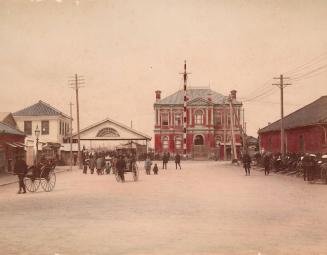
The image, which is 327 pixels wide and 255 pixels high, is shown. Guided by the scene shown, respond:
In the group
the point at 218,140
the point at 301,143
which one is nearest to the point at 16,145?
the point at 301,143

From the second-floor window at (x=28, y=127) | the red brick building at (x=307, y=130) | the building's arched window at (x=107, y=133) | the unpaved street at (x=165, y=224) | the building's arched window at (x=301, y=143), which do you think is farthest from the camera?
the building's arched window at (x=107, y=133)

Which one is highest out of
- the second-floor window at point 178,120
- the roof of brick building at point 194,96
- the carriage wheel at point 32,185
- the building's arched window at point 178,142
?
the roof of brick building at point 194,96

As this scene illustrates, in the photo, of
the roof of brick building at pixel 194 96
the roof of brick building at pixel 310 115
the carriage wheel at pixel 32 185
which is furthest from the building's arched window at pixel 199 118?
the carriage wheel at pixel 32 185

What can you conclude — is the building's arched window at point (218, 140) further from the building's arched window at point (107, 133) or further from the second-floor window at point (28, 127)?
the second-floor window at point (28, 127)

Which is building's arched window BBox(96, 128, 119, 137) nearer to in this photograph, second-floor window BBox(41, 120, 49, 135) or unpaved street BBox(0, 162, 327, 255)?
second-floor window BBox(41, 120, 49, 135)

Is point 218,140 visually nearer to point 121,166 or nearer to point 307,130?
point 307,130

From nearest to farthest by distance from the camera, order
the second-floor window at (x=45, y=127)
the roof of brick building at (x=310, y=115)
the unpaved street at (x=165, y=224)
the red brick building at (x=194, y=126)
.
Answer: the unpaved street at (x=165, y=224), the roof of brick building at (x=310, y=115), the second-floor window at (x=45, y=127), the red brick building at (x=194, y=126)

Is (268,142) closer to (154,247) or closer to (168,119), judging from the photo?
(168,119)
